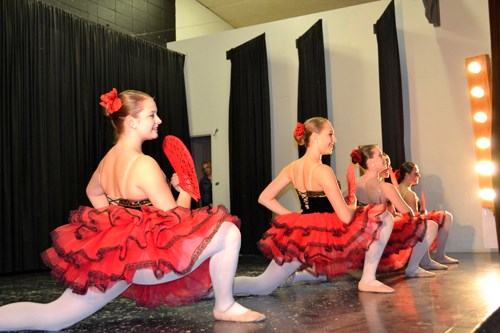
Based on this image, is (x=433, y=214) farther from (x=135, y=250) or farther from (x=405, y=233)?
(x=135, y=250)

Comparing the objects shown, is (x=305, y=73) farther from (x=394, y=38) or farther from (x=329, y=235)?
(x=329, y=235)

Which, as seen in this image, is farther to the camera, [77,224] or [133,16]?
[133,16]

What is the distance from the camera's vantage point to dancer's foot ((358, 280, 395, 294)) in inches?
145

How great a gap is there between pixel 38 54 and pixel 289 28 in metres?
3.54

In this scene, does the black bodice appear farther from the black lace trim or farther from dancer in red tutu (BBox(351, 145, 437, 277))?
the black lace trim

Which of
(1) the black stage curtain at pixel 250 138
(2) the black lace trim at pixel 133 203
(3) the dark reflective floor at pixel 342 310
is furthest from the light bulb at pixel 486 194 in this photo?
(2) the black lace trim at pixel 133 203

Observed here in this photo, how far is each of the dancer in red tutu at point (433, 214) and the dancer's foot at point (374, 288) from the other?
2152 millimetres

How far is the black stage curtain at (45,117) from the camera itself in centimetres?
640

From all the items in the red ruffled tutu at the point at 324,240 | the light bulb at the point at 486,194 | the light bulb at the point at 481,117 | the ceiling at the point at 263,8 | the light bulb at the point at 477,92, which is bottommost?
the red ruffled tutu at the point at 324,240

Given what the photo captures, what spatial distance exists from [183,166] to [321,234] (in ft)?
4.12

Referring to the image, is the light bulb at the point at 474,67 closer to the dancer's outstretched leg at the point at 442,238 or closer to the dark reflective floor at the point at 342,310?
the dancer's outstretched leg at the point at 442,238

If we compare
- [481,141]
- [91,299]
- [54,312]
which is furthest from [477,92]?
[54,312]

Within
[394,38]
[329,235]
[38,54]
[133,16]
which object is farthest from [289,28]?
[329,235]

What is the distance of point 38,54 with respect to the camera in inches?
266
